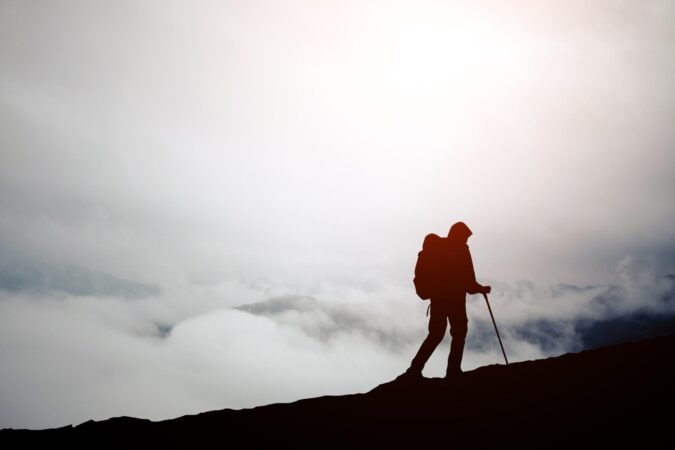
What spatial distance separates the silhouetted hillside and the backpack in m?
1.76

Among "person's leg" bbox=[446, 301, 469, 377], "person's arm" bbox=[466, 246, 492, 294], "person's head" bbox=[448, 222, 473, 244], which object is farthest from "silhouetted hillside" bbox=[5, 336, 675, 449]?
"person's head" bbox=[448, 222, 473, 244]

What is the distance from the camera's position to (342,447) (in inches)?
261

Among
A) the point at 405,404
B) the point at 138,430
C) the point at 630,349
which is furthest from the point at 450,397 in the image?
the point at 138,430

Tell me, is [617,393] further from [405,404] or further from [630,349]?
[405,404]

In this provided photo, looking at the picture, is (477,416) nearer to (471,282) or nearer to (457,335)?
(457,335)

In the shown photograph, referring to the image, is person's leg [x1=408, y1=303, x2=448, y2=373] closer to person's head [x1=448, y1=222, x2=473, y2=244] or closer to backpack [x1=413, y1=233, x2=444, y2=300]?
backpack [x1=413, y1=233, x2=444, y2=300]

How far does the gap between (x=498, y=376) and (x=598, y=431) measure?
2583 millimetres

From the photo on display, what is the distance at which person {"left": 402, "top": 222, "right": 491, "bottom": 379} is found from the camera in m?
8.75

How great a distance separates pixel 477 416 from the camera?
6.90m

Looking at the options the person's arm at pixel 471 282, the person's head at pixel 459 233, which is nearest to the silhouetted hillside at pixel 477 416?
the person's arm at pixel 471 282

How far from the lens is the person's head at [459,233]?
362 inches

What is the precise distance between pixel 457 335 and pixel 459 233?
6.75 feet

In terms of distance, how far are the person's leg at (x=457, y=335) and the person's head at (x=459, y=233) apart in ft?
4.23

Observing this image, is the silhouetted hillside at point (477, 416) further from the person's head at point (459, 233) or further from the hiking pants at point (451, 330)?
the person's head at point (459, 233)
